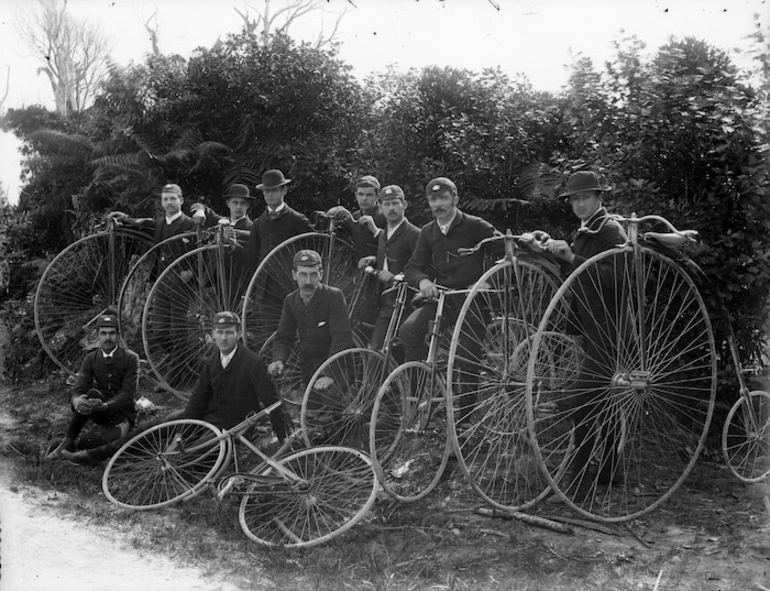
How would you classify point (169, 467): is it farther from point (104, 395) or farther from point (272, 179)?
point (272, 179)

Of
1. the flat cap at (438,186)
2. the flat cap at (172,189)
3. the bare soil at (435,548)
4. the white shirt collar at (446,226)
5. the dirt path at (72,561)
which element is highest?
the flat cap at (172,189)

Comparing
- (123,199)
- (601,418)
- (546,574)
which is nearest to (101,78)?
(123,199)

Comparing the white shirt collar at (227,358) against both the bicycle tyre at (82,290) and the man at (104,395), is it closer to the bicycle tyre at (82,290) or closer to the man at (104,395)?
the man at (104,395)

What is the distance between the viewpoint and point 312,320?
6203mm

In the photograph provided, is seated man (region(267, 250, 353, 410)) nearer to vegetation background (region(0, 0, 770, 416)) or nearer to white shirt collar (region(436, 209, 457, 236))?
white shirt collar (region(436, 209, 457, 236))

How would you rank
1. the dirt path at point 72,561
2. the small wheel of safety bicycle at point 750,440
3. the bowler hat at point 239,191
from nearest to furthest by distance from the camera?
1. the dirt path at point 72,561
2. the small wheel of safety bicycle at point 750,440
3. the bowler hat at point 239,191

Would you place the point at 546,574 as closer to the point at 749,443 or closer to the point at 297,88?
the point at 749,443

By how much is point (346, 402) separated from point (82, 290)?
12.6 ft

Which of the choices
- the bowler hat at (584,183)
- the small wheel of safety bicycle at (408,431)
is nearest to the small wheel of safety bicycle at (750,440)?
the bowler hat at (584,183)

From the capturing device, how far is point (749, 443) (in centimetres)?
571

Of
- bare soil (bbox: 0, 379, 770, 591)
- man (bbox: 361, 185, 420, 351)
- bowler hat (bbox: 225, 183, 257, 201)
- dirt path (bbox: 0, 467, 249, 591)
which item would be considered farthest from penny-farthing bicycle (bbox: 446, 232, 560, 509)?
bowler hat (bbox: 225, 183, 257, 201)

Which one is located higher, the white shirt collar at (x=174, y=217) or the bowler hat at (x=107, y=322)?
the white shirt collar at (x=174, y=217)

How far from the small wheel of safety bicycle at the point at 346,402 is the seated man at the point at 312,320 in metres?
0.25

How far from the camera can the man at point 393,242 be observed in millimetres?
6328
